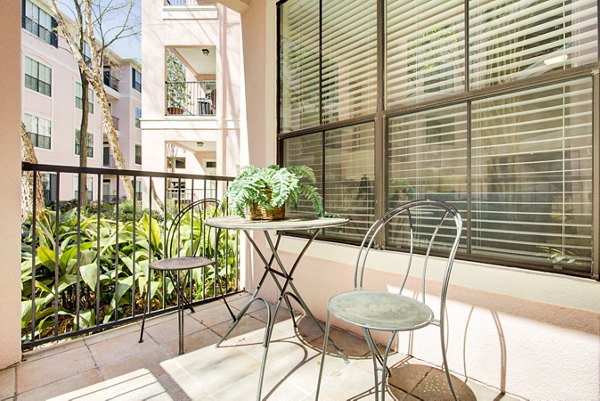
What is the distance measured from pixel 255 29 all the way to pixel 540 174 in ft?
8.60

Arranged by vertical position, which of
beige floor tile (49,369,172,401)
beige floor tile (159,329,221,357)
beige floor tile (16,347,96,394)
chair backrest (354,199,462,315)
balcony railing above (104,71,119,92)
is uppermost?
balcony railing above (104,71,119,92)

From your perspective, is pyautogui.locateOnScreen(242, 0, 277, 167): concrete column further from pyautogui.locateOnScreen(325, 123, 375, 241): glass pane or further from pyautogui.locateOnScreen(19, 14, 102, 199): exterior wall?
pyautogui.locateOnScreen(19, 14, 102, 199): exterior wall

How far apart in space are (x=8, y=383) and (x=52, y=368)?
176 mm

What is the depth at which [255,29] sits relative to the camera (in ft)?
9.21

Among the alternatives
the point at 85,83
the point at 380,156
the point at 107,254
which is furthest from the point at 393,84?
the point at 85,83

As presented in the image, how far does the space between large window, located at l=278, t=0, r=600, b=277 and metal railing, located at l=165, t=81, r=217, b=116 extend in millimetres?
8146

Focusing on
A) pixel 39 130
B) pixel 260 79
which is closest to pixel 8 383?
pixel 260 79

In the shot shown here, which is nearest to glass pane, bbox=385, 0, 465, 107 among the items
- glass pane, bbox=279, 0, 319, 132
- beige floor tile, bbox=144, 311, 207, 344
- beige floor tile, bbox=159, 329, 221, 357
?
glass pane, bbox=279, 0, 319, 132

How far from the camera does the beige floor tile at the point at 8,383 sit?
1432 millimetres

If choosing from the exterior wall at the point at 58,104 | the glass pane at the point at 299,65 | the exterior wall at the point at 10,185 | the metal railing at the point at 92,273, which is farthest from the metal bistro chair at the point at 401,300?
the exterior wall at the point at 58,104

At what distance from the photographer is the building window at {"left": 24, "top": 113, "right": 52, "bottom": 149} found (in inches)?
473

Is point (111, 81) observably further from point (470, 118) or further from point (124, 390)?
point (470, 118)

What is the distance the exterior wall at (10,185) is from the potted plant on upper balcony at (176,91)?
26.5 ft

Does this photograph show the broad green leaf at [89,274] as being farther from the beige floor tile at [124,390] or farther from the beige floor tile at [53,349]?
the beige floor tile at [124,390]
